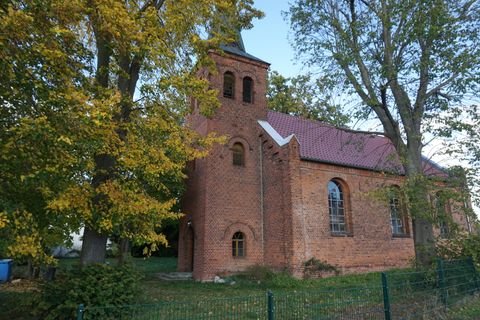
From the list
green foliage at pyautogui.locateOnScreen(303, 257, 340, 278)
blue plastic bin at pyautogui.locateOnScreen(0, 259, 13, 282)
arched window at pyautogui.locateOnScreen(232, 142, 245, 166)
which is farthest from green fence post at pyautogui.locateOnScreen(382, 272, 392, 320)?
blue plastic bin at pyautogui.locateOnScreen(0, 259, 13, 282)

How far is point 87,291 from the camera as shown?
7.14m

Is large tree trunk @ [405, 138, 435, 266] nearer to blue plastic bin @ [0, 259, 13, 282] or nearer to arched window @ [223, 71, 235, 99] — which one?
arched window @ [223, 71, 235, 99]

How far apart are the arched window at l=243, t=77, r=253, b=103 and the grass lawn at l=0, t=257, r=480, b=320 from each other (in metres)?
8.63

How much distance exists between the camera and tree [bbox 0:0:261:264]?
543 cm

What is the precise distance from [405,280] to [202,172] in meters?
9.60

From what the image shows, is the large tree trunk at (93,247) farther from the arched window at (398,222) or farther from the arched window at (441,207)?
the arched window at (398,222)

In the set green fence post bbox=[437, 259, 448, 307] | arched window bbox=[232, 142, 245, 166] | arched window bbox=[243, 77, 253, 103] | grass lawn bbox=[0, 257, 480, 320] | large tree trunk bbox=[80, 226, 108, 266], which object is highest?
arched window bbox=[243, 77, 253, 103]

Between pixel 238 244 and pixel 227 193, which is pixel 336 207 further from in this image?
pixel 227 193

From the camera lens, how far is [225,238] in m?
15.3

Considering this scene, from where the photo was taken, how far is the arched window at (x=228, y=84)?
17.8 meters

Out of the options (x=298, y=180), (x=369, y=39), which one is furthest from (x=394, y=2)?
(x=298, y=180)

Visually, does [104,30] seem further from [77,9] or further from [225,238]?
[225,238]

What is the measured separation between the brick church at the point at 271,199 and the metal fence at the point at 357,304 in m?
5.86

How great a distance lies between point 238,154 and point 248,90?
3720mm
